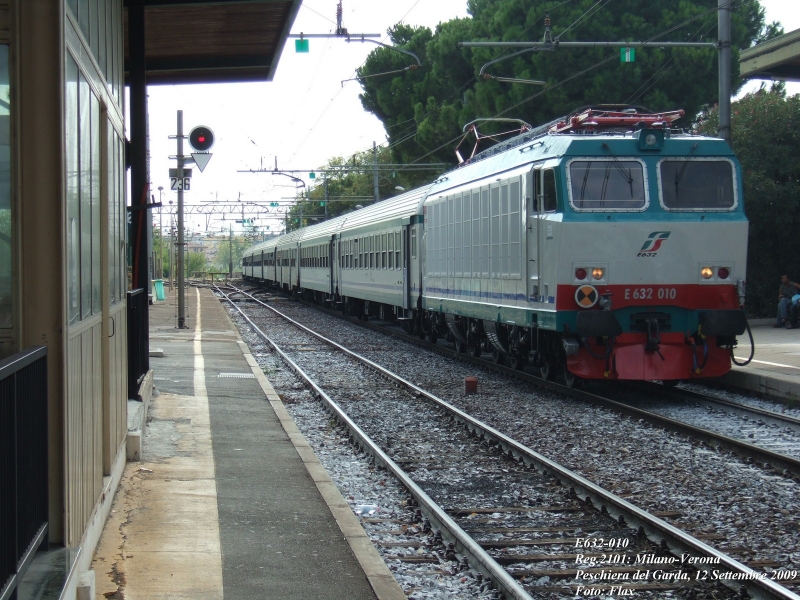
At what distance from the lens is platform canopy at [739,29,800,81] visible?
2525 centimetres

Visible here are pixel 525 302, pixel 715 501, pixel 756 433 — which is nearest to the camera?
pixel 715 501

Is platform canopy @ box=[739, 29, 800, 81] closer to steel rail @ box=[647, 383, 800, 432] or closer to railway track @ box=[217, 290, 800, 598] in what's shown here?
steel rail @ box=[647, 383, 800, 432]

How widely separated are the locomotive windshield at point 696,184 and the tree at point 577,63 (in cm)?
1478

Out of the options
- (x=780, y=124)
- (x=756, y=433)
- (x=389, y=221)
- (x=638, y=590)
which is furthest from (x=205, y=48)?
(x=780, y=124)

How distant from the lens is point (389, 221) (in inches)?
968

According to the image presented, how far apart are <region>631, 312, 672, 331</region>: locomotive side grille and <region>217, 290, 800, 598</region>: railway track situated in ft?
8.42

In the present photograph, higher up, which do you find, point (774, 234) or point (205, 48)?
point (205, 48)

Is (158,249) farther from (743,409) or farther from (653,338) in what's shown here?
(743,409)

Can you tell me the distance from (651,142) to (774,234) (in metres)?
13.3

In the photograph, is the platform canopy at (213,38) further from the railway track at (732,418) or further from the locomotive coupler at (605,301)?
the railway track at (732,418)

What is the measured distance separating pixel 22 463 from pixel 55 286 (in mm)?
823

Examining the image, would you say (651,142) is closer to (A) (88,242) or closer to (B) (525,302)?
(B) (525,302)

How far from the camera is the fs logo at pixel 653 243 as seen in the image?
12289 mm

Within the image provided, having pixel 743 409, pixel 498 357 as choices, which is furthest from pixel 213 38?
pixel 498 357
